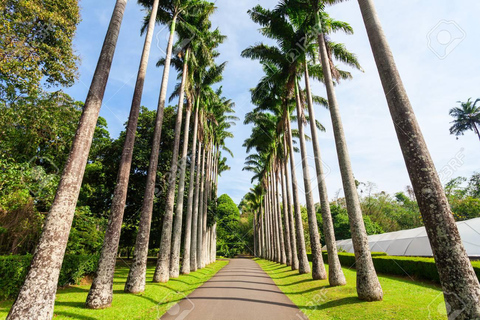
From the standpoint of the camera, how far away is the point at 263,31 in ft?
54.0

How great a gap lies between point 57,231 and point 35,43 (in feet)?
34.7

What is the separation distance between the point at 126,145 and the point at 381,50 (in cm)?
944

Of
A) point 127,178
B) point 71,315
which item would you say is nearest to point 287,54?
point 127,178

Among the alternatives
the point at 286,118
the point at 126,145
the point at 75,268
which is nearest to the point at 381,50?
the point at 126,145

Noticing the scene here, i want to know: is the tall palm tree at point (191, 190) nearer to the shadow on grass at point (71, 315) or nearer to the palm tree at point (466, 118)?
the shadow on grass at point (71, 315)

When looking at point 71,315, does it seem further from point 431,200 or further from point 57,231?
point 431,200

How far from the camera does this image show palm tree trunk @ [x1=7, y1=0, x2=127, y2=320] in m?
4.57

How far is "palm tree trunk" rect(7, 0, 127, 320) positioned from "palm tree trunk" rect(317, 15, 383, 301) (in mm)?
9008

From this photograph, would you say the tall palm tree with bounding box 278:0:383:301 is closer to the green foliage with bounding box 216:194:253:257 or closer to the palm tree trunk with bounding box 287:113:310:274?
the palm tree trunk with bounding box 287:113:310:274

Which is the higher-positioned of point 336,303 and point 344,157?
point 344,157

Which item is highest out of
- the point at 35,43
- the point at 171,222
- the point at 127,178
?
the point at 35,43

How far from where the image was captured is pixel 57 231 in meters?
5.15

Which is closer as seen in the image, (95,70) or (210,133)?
(95,70)

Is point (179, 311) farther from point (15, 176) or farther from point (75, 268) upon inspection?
point (15, 176)
